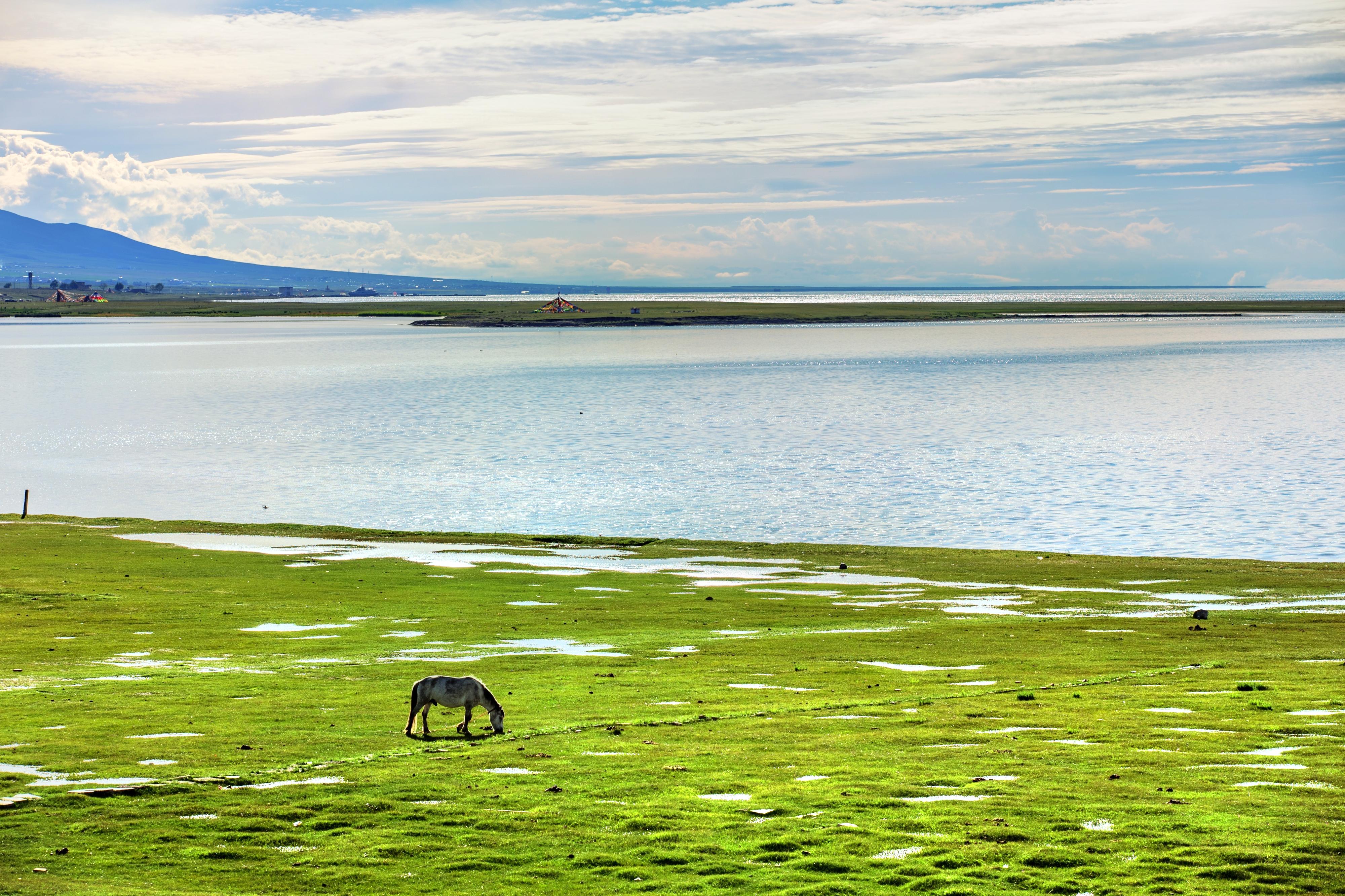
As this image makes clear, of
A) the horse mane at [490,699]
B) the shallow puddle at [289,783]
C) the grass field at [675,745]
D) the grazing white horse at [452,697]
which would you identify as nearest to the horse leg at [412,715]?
the grazing white horse at [452,697]

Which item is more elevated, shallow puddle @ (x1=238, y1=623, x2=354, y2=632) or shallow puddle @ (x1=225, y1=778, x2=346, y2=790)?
shallow puddle @ (x1=225, y1=778, x2=346, y2=790)

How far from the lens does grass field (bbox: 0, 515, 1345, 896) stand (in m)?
11.8

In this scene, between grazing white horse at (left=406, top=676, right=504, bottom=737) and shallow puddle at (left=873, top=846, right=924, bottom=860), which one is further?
grazing white horse at (left=406, top=676, right=504, bottom=737)

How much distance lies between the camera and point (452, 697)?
1761cm

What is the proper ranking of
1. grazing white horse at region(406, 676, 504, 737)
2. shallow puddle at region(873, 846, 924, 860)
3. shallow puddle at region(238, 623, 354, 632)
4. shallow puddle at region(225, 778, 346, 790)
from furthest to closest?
shallow puddle at region(238, 623, 354, 632)
grazing white horse at region(406, 676, 504, 737)
shallow puddle at region(225, 778, 346, 790)
shallow puddle at region(873, 846, 924, 860)

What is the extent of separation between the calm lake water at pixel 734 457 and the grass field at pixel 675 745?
78.5 ft

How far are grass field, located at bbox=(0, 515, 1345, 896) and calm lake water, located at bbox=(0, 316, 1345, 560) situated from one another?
23920 millimetres

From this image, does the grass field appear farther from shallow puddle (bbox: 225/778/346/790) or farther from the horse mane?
the horse mane

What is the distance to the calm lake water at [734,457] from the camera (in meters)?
60.3

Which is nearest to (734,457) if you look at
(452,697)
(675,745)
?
(452,697)

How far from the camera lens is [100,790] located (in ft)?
46.2

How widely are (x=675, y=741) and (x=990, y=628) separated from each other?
612 inches

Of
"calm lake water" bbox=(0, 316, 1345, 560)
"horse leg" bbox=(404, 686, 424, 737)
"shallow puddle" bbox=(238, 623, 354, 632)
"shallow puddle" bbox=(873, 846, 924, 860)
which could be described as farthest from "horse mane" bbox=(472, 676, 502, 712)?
"calm lake water" bbox=(0, 316, 1345, 560)

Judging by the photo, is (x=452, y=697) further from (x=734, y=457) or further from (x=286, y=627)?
(x=734, y=457)
